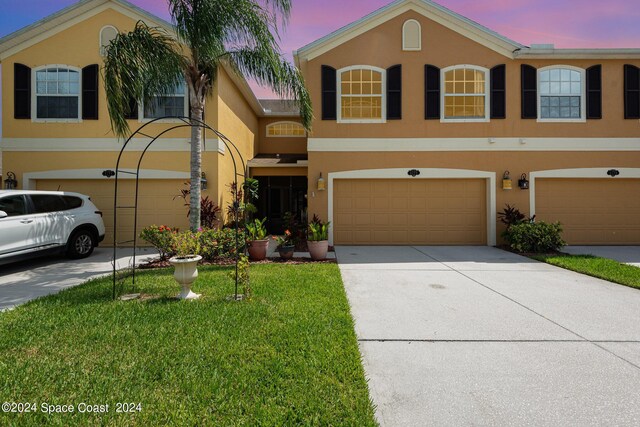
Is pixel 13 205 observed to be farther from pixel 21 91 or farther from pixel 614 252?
pixel 614 252

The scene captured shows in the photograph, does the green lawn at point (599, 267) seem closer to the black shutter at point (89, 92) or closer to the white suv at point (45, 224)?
the white suv at point (45, 224)

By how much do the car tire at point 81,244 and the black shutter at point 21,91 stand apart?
481cm

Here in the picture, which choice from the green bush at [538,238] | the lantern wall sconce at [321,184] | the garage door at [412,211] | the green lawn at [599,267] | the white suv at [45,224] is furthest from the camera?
the garage door at [412,211]

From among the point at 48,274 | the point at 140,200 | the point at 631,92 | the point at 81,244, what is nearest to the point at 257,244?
the point at 48,274

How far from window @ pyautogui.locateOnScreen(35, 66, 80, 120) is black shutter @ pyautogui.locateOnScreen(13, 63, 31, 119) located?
0.88ft

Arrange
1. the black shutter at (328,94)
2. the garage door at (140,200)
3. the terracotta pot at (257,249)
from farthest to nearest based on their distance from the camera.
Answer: the black shutter at (328,94) < the garage door at (140,200) < the terracotta pot at (257,249)

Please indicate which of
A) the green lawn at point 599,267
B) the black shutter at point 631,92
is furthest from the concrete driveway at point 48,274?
the black shutter at point 631,92

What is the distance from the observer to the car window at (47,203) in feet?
23.3

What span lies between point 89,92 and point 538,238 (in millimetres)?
14185

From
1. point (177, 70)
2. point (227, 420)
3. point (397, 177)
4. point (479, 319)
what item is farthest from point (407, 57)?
point (227, 420)

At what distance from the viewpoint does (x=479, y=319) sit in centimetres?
425

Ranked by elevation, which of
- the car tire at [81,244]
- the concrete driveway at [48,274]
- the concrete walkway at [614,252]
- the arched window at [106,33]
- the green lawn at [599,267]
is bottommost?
the concrete driveway at [48,274]

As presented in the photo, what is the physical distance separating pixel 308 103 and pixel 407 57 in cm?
448

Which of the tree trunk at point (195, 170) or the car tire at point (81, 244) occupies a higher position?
the tree trunk at point (195, 170)
